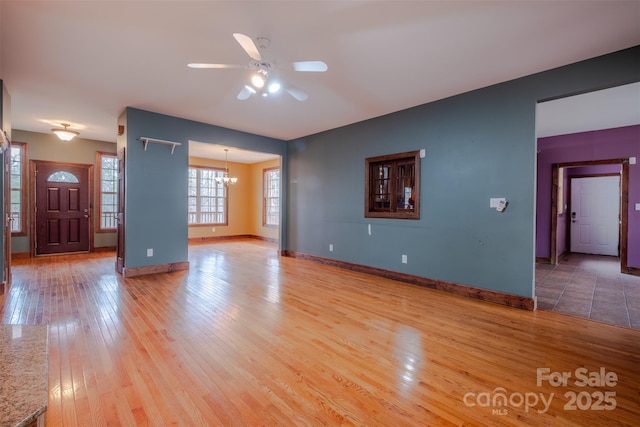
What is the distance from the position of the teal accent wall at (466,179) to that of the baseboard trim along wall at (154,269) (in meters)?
2.94

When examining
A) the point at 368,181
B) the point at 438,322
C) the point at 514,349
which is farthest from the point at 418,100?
the point at 514,349

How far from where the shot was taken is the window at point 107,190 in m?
7.16

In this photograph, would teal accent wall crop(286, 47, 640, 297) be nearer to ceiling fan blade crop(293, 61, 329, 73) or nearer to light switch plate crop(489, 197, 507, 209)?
light switch plate crop(489, 197, 507, 209)

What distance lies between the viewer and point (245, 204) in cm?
1052

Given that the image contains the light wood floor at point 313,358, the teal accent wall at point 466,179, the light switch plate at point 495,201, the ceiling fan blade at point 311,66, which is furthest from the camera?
the light switch plate at point 495,201

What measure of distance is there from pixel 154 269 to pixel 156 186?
4.67 ft

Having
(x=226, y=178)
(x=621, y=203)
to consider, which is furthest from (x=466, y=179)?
(x=226, y=178)

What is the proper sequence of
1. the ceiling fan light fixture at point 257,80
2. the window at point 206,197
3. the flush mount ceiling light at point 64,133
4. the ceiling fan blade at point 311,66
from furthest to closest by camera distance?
the window at point 206,197 < the flush mount ceiling light at point 64,133 < the ceiling fan light fixture at point 257,80 < the ceiling fan blade at point 311,66

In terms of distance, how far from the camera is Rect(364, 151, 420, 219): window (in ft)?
15.2

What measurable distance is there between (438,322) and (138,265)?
4.61 metres

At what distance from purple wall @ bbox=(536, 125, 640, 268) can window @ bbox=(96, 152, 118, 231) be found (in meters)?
9.82

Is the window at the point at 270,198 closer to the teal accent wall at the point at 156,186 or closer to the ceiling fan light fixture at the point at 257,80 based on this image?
the teal accent wall at the point at 156,186

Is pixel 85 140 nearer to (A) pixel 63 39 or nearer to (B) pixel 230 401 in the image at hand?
(A) pixel 63 39

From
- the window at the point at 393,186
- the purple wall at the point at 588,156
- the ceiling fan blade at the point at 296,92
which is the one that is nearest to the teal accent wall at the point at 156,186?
the ceiling fan blade at the point at 296,92
